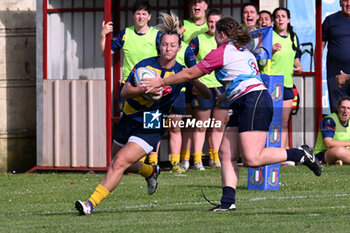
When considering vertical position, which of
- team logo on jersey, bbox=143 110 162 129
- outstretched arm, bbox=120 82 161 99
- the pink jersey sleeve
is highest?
the pink jersey sleeve

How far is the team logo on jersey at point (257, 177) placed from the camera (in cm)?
1122

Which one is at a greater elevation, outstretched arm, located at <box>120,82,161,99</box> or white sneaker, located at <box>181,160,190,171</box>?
outstretched arm, located at <box>120,82,161,99</box>

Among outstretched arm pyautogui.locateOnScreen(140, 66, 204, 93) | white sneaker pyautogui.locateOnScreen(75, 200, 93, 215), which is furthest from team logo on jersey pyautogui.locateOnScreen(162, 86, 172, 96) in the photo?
white sneaker pyautogui.locateOnScreen(75, 200, 93, 215)

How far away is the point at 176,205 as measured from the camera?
9.77m

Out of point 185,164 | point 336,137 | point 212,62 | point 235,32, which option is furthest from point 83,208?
point 336,137

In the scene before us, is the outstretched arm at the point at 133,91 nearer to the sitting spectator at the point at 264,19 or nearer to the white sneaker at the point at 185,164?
the white sneaker at the point at 185,164

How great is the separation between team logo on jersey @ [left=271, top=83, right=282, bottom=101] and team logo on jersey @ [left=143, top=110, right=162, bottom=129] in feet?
7.32

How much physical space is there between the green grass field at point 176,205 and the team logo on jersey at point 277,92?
1.09 metres

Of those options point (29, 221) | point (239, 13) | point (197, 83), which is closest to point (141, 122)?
point (197, 83)

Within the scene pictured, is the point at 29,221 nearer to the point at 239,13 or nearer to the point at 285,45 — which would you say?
the point at 285,45

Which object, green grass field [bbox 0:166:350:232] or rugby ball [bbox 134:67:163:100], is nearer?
green grass field [bbox 0:166:350:232]

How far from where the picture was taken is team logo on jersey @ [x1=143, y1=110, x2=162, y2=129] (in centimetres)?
932

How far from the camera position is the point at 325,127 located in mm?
15195

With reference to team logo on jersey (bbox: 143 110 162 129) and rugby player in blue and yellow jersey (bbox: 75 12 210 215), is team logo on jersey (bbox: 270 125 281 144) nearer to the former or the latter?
rugby player in blue and yellow jersey (bbox: 75 12 210 215)
